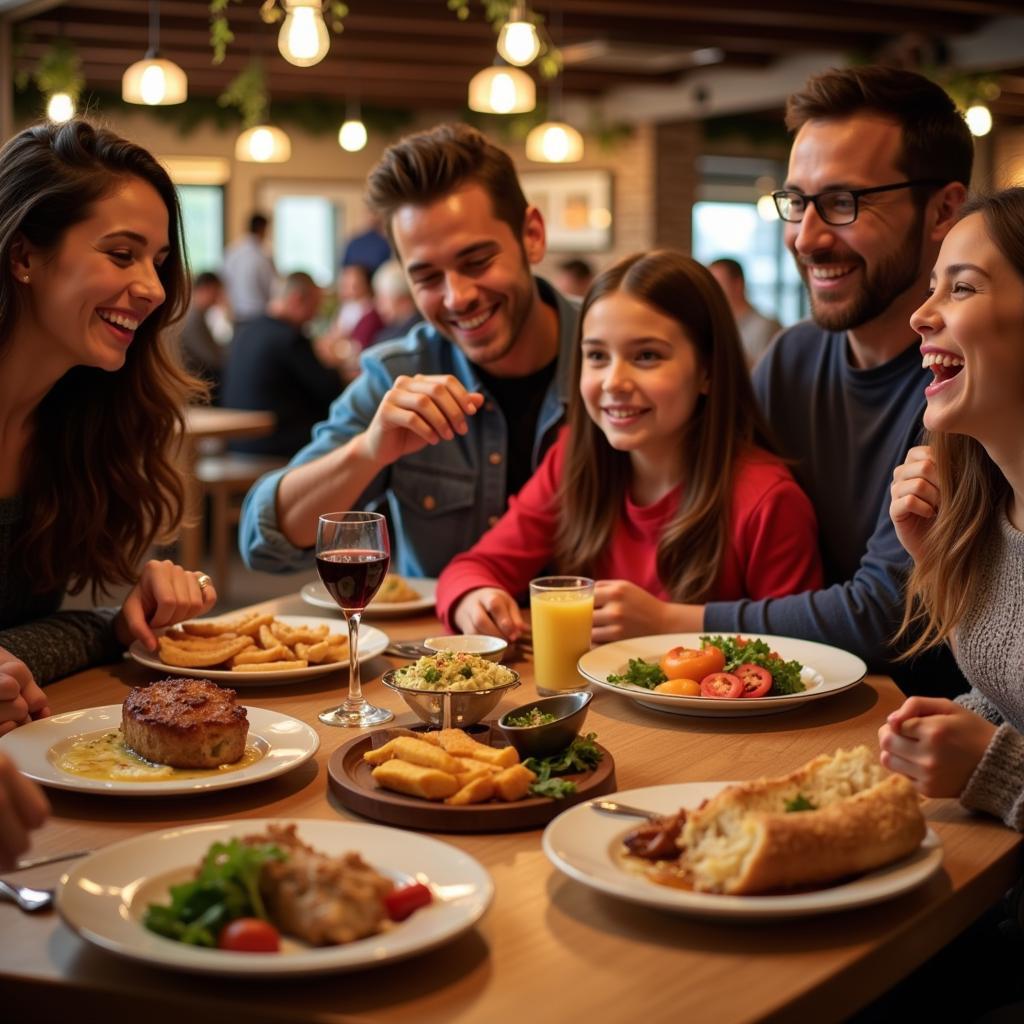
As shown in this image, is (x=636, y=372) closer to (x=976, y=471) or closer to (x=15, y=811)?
(x=976, y=471)

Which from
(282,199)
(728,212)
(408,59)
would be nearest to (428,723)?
(408,59)

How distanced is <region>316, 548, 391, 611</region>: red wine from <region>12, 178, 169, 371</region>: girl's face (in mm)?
659

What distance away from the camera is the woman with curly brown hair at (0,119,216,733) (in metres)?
2.22

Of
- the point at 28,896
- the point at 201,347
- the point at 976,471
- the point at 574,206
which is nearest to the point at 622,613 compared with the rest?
the point at 976,471

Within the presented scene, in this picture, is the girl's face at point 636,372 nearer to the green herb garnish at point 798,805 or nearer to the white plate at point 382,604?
the white plate at point 382,604

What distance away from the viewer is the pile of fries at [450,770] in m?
1.50

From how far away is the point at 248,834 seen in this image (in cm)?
135

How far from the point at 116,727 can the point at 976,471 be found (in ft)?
4.17

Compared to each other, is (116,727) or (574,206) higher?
(574,206)

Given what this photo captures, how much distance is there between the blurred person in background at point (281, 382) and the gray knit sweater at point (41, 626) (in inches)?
206

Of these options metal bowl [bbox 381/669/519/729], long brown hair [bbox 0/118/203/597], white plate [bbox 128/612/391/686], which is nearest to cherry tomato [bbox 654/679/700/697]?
metal bowl [bbox 381/669/519/729]

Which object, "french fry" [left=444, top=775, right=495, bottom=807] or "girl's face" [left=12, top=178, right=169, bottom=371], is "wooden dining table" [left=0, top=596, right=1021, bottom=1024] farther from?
"girl's face" [left=12, top=178, right=169, bottom=371]

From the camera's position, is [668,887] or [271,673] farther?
[271,673]

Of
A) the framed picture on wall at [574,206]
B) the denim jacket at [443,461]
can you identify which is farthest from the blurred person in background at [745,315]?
the denim jacket at [443,461]
